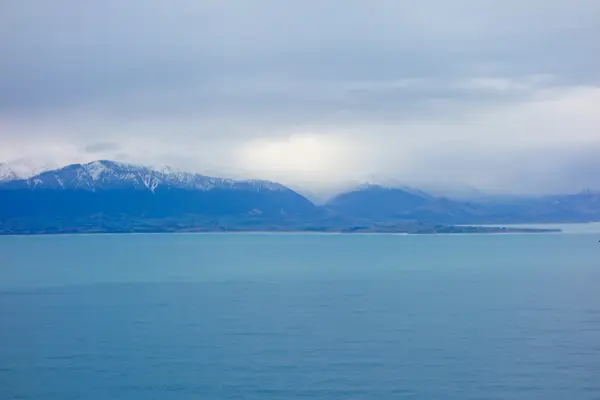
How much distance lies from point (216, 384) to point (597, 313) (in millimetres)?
33165

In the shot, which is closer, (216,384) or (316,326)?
(216,384)

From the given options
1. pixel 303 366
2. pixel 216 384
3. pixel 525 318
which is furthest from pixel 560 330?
pixel 216 384

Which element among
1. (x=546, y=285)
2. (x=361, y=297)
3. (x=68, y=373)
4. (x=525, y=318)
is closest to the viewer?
(x=68, y=373)

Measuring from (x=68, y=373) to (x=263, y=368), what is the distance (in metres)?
9.24

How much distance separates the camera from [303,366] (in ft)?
125

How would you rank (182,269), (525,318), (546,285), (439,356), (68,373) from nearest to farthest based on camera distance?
1. (68,373)
2. (439,356)
3. (525,318)
4. (546,285)
5. (182,269)

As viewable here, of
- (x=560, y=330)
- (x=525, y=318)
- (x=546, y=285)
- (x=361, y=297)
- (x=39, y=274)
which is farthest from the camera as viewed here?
(x=39, y=274)

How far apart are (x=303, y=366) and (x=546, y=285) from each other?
171ft

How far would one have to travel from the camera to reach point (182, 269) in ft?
390

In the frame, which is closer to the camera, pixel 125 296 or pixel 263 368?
pixel 263 368

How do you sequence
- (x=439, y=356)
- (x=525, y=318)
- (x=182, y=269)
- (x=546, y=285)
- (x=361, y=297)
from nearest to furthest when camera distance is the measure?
1. (x=439, y=356)
2. (x=525, y=318)
3. (x=361, y=297)
4. (x=546, y=285)
5. (x=182, y=269)

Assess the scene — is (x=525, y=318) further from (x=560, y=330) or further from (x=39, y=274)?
(x=39, y=274)

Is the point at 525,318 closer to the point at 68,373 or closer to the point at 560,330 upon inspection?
the point at 560,330

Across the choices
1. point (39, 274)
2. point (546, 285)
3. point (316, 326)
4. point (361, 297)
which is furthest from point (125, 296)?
point (546, 285)
